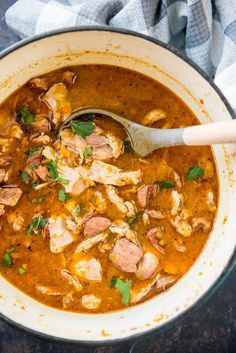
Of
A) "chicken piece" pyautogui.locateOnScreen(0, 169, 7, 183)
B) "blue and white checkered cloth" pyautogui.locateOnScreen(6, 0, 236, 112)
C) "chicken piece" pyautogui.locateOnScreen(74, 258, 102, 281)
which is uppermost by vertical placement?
"blue and white checkered cloth" pyautogui.locateOnScreen(6, 0, 236, 112)

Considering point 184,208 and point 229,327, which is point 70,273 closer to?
point 184,208

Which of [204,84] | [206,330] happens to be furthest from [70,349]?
[204,84]

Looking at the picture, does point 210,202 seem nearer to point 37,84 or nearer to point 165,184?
point 165,184

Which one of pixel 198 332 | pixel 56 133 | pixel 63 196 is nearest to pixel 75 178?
pixel 63 196

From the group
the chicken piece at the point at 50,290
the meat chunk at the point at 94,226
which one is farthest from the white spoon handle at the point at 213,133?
the chicken piece at the point at 50,290

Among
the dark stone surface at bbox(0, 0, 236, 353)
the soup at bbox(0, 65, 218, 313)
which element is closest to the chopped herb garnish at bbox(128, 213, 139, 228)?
the soup at bbox(0, 65, 218, 313)

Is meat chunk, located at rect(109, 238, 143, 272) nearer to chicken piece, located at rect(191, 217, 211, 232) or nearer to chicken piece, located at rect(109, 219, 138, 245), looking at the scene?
chicken piece, located at rect(109, 219, 138, 245)

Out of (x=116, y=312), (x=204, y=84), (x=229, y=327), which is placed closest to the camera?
(x=204, y=84)
